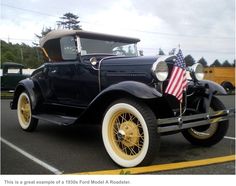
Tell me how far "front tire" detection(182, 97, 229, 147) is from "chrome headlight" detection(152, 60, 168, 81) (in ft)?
4.00

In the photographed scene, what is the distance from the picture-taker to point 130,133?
425cm

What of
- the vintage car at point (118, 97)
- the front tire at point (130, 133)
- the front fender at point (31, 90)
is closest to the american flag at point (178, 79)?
the vintage car at point (118, 97)

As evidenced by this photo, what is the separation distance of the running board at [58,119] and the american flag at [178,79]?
1578mm

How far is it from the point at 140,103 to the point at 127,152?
672 mm

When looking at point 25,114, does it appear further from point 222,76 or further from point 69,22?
point 222,76

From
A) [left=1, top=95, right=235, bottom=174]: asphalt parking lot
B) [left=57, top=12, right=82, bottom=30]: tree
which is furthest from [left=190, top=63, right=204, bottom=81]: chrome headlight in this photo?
[left=57, top=12, right=82, bottom=30]: tree

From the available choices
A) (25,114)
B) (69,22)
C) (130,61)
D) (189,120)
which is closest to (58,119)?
(25,114)

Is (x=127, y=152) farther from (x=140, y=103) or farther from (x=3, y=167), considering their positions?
(x=3, y=167)

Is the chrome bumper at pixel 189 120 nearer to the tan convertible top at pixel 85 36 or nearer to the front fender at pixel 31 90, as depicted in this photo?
the tan convertible top at pixel 85 36

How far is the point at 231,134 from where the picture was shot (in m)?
6.31

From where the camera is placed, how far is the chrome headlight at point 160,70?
436 cm
